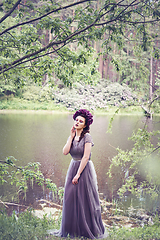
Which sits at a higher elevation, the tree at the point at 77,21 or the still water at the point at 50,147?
the tree at the point at 77,21

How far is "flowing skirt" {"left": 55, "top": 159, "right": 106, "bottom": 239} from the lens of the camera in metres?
2.10

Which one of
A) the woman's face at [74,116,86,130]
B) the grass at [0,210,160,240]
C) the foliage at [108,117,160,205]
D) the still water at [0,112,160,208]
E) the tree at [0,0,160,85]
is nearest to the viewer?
the grass at [0,210,160,240]

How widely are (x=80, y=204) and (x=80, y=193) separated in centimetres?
10

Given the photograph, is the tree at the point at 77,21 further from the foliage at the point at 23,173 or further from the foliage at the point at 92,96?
the foliage at the point at 92,96

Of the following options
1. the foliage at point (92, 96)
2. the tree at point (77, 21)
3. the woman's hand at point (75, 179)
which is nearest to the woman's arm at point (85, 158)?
the woman's hand at point (75, 179)

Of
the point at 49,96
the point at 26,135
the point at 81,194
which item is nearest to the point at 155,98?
the point at 81,194

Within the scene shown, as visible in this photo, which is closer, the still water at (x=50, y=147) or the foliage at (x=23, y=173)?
the foliage at (x=23, y=173)

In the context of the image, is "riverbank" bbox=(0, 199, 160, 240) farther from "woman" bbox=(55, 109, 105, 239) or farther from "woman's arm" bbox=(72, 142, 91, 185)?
"woman's arm" bbox=(72, 142, 91, 185)

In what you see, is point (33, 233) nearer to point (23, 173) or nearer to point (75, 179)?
point (75, 179)

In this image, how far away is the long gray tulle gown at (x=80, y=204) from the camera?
82.7 inches

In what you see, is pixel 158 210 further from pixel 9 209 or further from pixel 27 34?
pixel 27 34

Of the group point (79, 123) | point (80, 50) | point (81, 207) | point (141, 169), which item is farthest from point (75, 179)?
point (141, 169)

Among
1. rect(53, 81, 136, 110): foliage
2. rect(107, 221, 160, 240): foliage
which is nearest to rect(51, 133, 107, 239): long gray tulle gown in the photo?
rect(107, 221, 160, 240): foliage

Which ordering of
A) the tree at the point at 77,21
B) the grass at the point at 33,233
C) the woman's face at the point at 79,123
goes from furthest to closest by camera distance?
the tree at the point at 77,21, the woman's face at the point at 79,123, the grass at the point at 33,233
